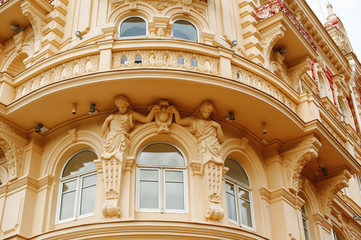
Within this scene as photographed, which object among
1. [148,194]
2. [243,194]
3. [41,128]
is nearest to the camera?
[148,194]

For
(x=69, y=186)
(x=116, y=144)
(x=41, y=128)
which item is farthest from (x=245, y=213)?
(x=41, y=128)

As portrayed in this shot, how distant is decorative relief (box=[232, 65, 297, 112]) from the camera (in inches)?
619

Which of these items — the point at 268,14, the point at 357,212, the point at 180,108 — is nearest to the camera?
the point at 180,108

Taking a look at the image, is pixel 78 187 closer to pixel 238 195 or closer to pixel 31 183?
pixel 31 183

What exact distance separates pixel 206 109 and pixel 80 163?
3.91 metres

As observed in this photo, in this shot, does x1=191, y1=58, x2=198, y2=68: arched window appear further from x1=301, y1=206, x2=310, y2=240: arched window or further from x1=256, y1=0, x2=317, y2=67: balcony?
x1=301, y1=206, x2=310, y2=240: arched window

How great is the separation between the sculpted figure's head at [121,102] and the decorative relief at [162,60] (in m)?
0.93

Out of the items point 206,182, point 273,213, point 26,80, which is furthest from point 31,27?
point 273,213

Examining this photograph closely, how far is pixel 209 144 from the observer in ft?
47.5

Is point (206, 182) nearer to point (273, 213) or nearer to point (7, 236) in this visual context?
point (273, 213)

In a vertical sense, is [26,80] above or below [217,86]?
above

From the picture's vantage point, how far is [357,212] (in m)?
22.3

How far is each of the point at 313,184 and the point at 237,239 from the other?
580 cm

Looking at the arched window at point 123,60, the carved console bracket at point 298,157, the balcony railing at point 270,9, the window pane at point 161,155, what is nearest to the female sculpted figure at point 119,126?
the window pane at point 161,155
